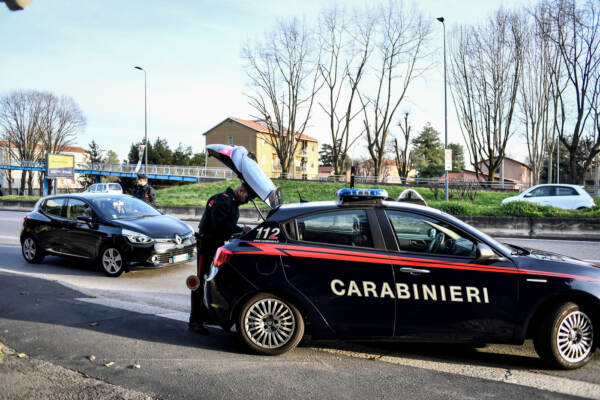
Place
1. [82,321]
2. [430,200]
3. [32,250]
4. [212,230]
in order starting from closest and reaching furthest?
[212,230]
[82,321]
[32,250]
[430,200]

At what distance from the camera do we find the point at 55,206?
9.20m

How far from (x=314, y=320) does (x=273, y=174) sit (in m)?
50.5

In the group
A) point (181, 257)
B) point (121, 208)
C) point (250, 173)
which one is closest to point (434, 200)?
point (181, 257)

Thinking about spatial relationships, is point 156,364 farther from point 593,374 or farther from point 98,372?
point 593,374

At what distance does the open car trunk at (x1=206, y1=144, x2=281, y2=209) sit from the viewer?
192 inches

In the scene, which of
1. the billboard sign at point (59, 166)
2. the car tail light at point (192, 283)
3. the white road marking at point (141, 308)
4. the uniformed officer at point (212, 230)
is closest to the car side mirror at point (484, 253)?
the uniformed officer at point (212, 230)

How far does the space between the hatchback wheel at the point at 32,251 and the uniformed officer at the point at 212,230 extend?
5.93m

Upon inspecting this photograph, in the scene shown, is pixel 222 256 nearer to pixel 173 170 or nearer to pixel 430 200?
pixel 430 200

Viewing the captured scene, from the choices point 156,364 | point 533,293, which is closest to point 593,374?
point 533,293

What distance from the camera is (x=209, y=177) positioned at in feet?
178

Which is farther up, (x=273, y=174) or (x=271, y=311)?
(x=273, y=174)

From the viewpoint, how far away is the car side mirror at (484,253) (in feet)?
12.7

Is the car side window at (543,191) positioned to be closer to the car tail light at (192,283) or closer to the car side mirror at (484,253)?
the car side mirror at (484,253)

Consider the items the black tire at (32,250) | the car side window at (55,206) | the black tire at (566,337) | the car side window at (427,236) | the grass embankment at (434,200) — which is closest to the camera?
the black tire at (566,337)
